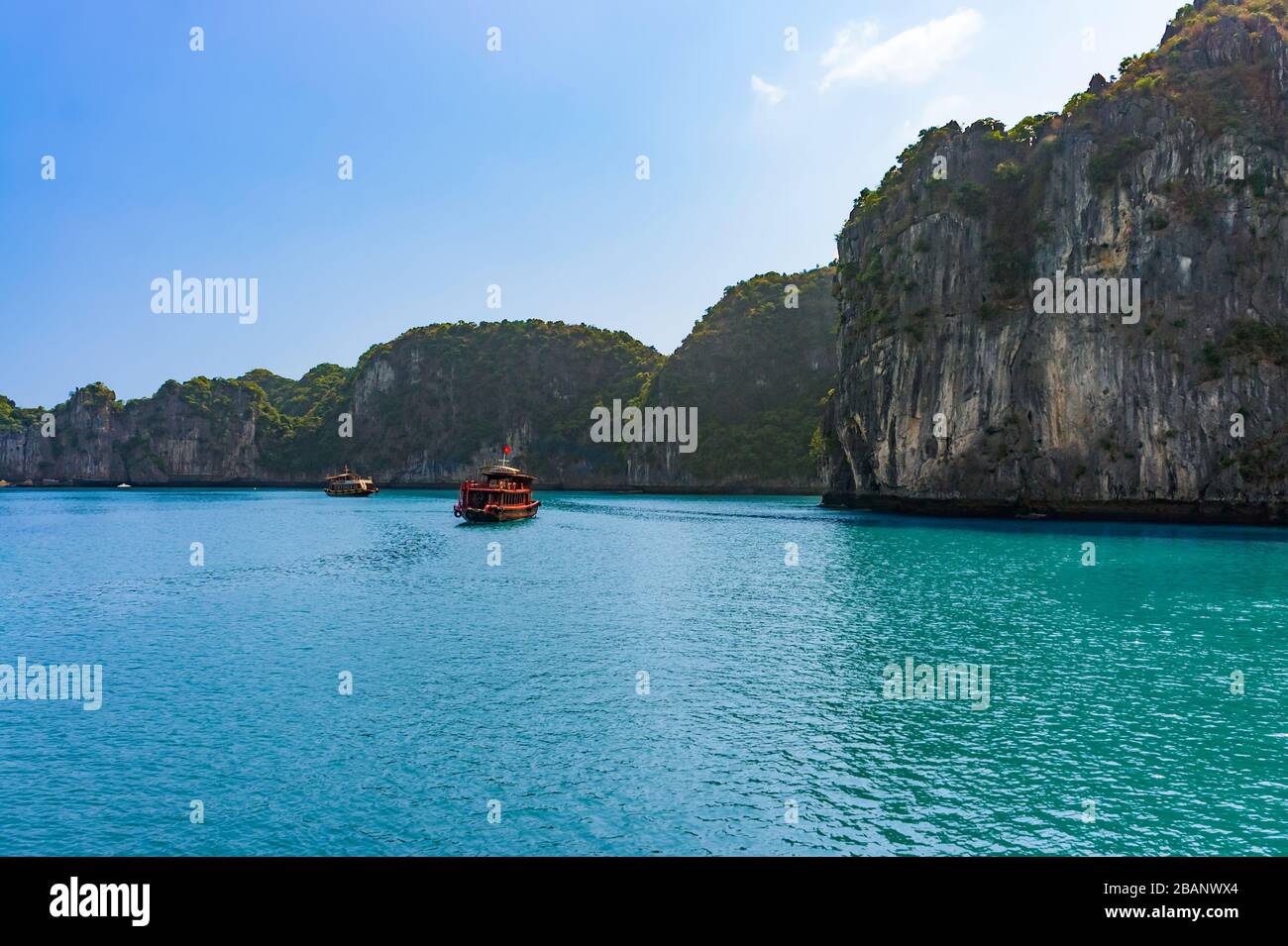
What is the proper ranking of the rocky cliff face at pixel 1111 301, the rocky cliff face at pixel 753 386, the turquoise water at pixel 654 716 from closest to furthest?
the turquoise water at pixel 654 716 → the rocky cliff face at pixel 1111 301 → the rocky cliff face at pixel 753 386

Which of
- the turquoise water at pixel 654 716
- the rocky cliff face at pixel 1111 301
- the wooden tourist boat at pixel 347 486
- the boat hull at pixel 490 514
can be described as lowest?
the turquoise water at pixel 654 716

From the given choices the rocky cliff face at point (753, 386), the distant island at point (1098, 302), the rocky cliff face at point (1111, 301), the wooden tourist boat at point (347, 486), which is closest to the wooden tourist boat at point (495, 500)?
the distant island at point (1098, 302)

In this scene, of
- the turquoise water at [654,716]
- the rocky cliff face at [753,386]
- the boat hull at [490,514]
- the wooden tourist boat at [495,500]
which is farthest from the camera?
the rocky cliff face at [753,386]

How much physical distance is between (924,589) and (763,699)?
18308 mm

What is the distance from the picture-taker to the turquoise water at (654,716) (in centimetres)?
1187

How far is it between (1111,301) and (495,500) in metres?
59.3

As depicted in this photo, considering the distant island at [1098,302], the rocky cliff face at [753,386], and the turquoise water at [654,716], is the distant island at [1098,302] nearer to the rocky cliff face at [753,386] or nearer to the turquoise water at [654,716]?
the turquoise water at [654,716]

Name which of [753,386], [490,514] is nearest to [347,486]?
[490,514]

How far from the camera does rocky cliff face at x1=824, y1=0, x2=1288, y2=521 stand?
61969 mm

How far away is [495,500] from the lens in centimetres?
7825

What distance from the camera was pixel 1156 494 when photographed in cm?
6419

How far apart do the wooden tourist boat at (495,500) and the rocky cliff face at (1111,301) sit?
39.2 meters

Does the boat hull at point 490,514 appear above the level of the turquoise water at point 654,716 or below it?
above

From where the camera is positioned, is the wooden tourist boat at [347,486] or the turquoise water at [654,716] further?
the wooden tourist boat at [347,486]
